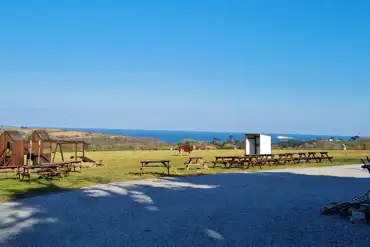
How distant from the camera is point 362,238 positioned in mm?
7766

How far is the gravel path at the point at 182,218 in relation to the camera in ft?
25.1

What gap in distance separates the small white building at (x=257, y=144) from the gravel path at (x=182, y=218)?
538 inches

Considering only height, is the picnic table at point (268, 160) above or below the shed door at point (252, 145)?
below

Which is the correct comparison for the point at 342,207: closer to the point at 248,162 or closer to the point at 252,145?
the point at 248,162

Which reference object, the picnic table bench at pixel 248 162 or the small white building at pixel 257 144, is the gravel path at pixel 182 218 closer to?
the picnic table bench at pixel 248 162

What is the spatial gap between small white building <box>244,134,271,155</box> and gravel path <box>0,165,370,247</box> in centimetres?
1366

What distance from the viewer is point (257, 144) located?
29.6 meters

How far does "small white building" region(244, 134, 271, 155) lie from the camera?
2925 cm

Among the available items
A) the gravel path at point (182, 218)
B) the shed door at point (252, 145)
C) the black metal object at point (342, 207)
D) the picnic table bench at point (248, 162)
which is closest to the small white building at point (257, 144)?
the shed door at point (252, 145)

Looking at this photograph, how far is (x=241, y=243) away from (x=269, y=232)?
104cm

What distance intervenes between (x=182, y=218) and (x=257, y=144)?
2072cm

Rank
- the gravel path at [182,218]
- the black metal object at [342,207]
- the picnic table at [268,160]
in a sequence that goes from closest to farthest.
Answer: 1. the gravel path at [182,218]
2. the black metal object at [342,207]
3. the picnic table at [268,160]

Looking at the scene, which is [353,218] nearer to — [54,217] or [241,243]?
[241,243]

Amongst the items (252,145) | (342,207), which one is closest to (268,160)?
(252,145)
